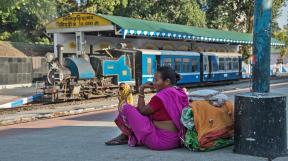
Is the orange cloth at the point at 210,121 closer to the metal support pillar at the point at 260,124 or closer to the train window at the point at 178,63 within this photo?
the metal support pillar at the point at 260,124

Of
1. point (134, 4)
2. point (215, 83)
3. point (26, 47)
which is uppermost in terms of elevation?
point (134, 4)

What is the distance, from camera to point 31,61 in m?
31.8

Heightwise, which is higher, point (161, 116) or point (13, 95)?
→ point (161, 116)

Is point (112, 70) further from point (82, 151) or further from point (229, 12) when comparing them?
point (229, 12)

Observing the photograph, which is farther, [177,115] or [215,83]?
[215,83]

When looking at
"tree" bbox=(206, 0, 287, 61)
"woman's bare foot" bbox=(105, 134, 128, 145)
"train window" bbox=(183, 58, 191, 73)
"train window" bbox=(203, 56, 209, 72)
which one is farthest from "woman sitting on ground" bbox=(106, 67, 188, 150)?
"tree" bbox=(206, 0, 287, 61)

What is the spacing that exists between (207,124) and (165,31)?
82.0ft

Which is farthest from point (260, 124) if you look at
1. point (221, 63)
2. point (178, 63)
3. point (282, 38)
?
point (282, 38)

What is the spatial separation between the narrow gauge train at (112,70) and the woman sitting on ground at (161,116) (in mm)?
14103

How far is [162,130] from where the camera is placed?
7.19 m

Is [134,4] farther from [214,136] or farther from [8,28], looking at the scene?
[214,136]

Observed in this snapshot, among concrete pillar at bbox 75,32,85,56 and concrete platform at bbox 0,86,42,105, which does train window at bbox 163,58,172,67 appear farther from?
concrete platform at bbox 0,86,42,105

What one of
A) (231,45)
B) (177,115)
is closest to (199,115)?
(177,115)

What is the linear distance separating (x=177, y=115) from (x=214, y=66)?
92.6ft
